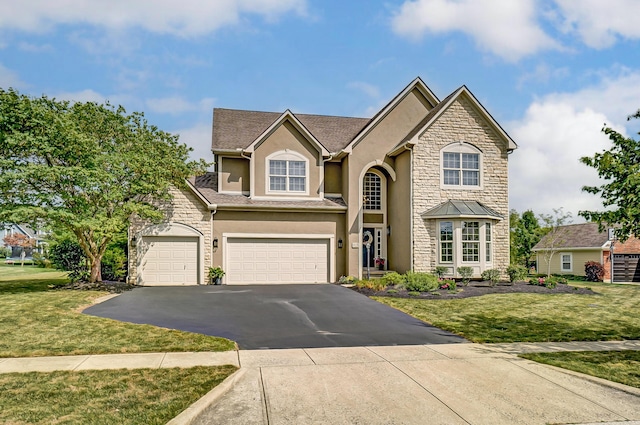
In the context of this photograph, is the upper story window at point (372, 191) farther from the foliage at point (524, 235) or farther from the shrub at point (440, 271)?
the foliage at point (524, 235)

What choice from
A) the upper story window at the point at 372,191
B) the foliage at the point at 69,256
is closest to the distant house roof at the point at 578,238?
the upper story window at the point at 372,191

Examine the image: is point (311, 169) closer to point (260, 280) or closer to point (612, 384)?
point (260, 280)

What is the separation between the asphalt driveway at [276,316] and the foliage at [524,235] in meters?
28.9

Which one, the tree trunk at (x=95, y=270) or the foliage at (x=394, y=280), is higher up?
the tree trunk at (x=95, y=270)

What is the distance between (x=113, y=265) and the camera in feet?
73.5

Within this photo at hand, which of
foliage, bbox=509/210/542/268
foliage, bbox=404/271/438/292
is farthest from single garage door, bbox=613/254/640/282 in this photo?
foliage, bbox=404/271/438/292

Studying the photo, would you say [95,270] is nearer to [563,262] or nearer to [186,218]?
[186,218]

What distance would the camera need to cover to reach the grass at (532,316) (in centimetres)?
1265

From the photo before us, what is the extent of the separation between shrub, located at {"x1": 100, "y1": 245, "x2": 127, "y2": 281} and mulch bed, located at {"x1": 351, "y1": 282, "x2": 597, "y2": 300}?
10747mm

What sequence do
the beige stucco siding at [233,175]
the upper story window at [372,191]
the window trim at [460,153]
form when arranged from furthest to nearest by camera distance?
the upper story window at [372,191] < the beige stucco siding at [233,175] < the window trim at [460,153]

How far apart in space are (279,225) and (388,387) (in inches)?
632

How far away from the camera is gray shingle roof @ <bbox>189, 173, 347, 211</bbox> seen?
899 inches

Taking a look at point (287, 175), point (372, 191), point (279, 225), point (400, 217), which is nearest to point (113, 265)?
point (279, 225)

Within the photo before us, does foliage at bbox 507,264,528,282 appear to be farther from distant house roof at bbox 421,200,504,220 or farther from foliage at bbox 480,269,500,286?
distant house roof at bbox 421,200,504,220
